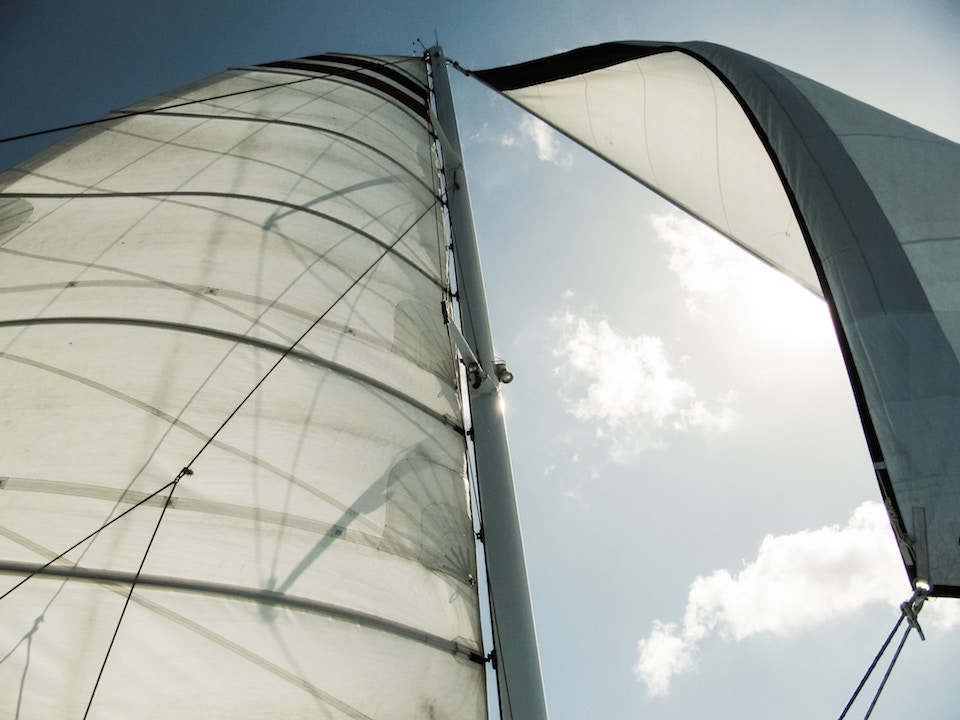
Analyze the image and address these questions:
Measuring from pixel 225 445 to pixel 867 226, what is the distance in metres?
2.59

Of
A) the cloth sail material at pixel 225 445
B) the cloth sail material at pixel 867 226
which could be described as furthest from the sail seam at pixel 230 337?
the cloth sail material at pixel 867 226

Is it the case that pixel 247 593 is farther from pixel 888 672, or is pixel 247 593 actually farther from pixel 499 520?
pixel 888 672

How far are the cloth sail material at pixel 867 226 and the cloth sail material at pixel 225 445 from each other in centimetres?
168

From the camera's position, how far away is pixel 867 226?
204cm

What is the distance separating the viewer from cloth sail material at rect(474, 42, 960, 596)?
1.55m

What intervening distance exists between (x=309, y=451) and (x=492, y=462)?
2.81ft

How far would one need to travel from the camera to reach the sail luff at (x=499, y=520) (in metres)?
2.18

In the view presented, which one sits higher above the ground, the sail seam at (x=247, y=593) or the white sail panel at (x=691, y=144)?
the white sail panel at (x=691, y=144)

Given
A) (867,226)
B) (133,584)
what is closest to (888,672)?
(867,226)

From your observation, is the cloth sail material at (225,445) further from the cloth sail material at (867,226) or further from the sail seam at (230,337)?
the cloth sail material at (867,226)

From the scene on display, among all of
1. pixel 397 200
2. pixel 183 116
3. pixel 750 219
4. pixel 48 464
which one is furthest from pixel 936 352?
pixel 183 116

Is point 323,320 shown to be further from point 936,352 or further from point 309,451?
point 936,352

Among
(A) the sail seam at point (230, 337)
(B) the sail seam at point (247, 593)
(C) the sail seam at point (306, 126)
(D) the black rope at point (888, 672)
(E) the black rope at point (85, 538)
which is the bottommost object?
(D) the black rope at point (888, 672)

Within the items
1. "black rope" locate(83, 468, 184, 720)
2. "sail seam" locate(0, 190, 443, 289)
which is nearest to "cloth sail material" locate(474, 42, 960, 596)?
"sail seam" locate(0, 190, 443, 289)
